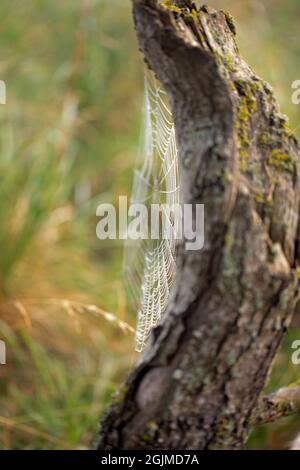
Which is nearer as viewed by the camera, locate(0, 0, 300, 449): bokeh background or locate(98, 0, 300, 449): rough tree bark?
locate(98, 0, 300, 449): rough tree bark

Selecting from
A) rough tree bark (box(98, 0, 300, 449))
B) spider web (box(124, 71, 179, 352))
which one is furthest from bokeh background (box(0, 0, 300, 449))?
rough tree bark (box(98, 0, 300, 449))

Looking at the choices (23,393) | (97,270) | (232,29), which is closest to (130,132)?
(97,270)

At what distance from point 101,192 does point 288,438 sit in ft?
5.64

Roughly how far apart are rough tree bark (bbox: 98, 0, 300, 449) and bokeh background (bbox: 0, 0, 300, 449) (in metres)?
0.49

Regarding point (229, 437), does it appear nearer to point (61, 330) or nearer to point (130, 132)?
point (61, 330)

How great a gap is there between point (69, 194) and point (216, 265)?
2.20m

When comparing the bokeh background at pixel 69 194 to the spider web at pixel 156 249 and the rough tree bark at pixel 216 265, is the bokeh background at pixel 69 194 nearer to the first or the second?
the spider web at pixel 156 249

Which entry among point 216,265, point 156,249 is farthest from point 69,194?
point 216,265

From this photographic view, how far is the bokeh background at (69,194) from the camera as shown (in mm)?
1911

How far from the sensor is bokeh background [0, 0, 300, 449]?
1.91 meters

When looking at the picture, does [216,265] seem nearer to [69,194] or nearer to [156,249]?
[156,249]

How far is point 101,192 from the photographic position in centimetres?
323

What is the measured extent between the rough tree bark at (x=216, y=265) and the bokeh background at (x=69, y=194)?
1.62 feet

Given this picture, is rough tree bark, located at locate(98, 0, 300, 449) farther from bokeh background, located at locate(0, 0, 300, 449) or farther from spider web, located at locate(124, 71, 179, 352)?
bokeh background, located at locate(0, 0, 300, 449)
